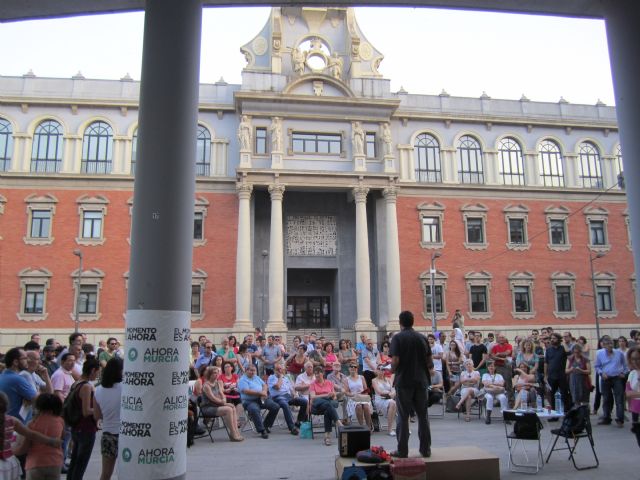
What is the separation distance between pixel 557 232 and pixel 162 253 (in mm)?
35294

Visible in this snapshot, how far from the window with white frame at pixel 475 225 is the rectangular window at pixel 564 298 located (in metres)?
5.65

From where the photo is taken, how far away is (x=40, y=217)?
32375 millimetres

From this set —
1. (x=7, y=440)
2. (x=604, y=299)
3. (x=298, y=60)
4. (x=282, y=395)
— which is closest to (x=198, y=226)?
(x=298, y=60)

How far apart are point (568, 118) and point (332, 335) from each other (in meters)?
22.4

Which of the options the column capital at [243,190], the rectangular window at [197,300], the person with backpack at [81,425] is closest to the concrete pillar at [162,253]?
the person with backpack at [81,425]

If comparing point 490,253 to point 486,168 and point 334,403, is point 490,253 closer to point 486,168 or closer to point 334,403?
point 486,168

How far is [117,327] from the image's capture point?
31.4 m

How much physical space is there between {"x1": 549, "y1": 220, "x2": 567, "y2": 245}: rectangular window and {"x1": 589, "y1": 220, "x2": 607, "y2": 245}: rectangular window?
202cm

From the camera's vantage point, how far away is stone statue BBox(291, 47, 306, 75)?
3469cm

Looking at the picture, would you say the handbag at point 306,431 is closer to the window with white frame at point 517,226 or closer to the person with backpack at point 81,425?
the person with backpack at point 81,425

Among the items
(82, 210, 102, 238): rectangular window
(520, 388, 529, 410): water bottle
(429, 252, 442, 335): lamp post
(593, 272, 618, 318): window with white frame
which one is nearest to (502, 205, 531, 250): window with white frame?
(593, 272, 618, 318): window with white frame

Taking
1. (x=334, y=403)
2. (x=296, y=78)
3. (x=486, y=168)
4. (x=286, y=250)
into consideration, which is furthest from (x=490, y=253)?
(x=334, y=403)

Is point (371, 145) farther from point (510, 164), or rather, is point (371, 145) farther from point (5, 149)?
point (5, 149)

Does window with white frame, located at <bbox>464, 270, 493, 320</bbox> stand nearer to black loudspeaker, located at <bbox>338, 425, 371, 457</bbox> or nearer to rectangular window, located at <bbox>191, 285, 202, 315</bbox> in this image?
rectangular window, located at <bbox>191, 285, 202, 315</bbox>
